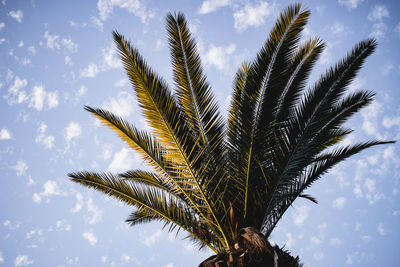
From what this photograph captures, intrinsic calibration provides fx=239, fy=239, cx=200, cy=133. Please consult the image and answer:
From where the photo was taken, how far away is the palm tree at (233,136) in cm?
392

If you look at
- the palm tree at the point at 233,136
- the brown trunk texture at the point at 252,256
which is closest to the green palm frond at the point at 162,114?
the palm tree at the point at 233,136

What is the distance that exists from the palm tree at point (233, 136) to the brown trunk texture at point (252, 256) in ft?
1.93

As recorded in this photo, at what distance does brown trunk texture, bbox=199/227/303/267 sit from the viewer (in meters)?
2.98

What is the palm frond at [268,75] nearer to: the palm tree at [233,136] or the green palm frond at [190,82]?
the palm tree at [233,136]

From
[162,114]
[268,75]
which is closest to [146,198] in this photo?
[162,114]

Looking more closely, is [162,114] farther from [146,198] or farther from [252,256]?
[252,256]

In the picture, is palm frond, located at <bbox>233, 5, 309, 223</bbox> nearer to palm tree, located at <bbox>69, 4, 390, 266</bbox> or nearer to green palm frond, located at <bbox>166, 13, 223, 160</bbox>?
palm tree, located at <bbox>69, 4, 390, 266</bbox>

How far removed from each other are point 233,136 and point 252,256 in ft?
6.41

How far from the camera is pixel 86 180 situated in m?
4.39

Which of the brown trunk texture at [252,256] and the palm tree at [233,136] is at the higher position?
the palm tree at [233,136]

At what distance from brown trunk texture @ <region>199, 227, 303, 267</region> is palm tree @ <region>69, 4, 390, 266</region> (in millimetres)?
590

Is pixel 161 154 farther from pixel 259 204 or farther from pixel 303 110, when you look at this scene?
pixel 303 110

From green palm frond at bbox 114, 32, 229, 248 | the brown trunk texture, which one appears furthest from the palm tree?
the brown trunk texture

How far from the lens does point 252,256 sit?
9.90 feet
